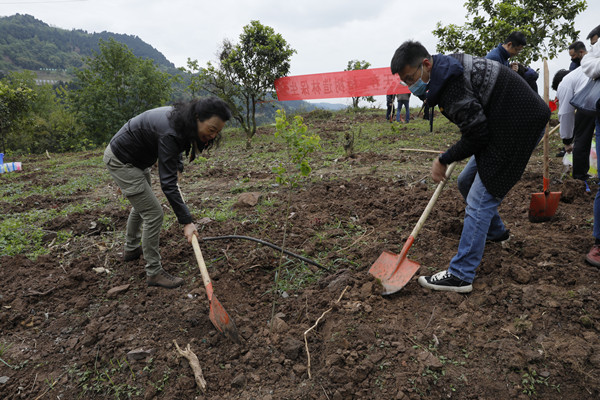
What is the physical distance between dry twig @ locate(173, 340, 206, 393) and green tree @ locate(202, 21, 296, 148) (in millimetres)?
8831

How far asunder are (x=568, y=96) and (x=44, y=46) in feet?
446

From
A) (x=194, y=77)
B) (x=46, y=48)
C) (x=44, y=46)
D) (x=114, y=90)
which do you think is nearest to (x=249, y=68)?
(x=194, y=77)

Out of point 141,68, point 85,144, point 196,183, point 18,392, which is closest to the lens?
point 18,392

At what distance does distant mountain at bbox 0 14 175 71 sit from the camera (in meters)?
87.8

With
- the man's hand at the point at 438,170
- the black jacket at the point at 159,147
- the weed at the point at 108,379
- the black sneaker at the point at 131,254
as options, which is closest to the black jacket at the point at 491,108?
the man's hand at the point at 438,170

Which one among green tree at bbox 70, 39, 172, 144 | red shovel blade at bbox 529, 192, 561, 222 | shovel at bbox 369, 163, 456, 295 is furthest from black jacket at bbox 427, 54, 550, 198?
green tree at bbox 70, 39, 172, 144

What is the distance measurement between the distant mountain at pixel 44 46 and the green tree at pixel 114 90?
199ft

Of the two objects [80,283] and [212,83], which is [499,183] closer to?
[80,283]

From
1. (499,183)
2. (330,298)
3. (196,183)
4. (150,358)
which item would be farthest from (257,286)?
(196,183)

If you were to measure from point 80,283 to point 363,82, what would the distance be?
9.52 metres

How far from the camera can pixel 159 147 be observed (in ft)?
7.91

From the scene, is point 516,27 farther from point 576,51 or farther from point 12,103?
point 12,103

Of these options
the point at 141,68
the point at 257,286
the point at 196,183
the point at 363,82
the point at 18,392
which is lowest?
the point at 18,392

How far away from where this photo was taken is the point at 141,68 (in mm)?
20062
